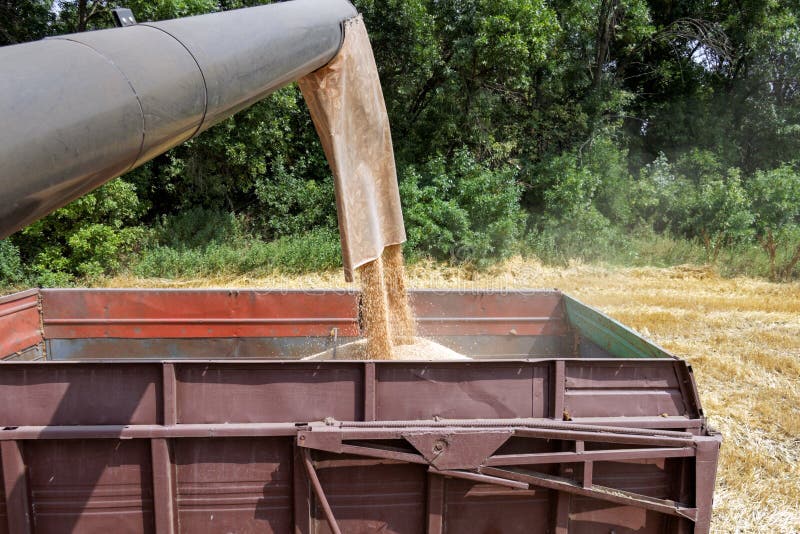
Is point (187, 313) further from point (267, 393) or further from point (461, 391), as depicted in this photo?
point (461, 391)

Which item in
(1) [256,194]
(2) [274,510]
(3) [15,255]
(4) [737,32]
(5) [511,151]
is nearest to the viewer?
(2) [274,510]

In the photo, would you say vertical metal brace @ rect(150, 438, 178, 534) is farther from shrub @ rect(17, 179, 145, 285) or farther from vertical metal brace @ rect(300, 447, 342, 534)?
shrub @ rect(17, 179, 145, 285)

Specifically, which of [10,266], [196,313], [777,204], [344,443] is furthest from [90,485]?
[777,204]

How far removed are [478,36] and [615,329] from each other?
9.06 meters

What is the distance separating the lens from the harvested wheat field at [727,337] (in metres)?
4.20

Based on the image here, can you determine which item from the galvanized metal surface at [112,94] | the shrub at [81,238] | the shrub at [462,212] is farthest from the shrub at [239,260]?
the galvanized metal surface at [112,94]

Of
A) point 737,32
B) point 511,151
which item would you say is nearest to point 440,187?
point 511,151

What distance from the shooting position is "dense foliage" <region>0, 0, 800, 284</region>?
11070mm

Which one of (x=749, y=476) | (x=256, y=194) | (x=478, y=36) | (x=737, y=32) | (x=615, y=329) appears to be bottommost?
(x=749, y=476)

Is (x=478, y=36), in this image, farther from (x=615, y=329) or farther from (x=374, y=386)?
(x=374, y=386)

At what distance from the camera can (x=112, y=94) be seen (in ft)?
4.00

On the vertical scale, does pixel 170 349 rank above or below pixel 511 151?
below

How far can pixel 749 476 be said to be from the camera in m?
4.34

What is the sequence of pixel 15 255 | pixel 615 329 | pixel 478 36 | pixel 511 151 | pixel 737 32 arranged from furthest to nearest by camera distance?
pixel 737 32 → pixel 511 151 → pixel 478 36 → pixel 15 255 → pixel 615 329
